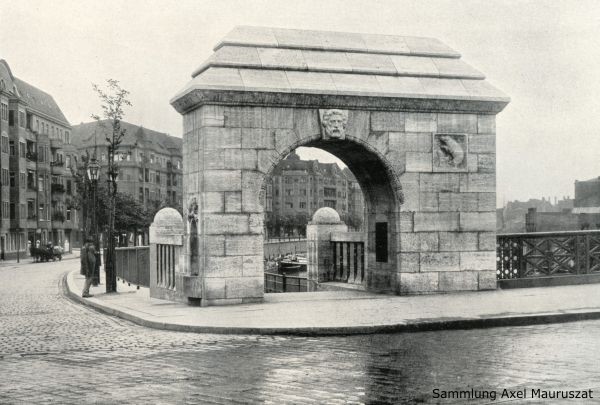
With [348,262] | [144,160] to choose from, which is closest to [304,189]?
[144,160]

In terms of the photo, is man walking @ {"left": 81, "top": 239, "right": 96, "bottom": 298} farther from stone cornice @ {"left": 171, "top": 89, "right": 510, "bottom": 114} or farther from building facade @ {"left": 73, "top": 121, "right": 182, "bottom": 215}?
building facade @ {"left": 73, "top": 121, "right": 182, "bottom": 215}

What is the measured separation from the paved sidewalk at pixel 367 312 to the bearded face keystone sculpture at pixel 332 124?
3068mm

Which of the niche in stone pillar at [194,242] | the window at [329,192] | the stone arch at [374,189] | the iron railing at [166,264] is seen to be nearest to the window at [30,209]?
the iron railing at [166,264]

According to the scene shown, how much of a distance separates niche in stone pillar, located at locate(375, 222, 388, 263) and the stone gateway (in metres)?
0.02

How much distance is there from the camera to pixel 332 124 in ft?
49.5

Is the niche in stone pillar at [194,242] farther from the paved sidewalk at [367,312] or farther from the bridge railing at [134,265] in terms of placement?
the bridge railing at [134,265]

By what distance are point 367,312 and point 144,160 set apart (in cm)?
10246

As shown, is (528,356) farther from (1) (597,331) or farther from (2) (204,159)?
(2) (204,159)

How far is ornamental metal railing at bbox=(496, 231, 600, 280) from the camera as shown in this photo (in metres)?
17.3

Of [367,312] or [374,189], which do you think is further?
[374,189]

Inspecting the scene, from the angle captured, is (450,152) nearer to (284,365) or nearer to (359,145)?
(359,145)

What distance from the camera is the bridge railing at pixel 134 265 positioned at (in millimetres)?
25266

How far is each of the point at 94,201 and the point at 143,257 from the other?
2.31m

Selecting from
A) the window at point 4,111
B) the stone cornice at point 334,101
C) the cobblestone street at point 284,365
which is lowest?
the cobblestone street at point 284,365
